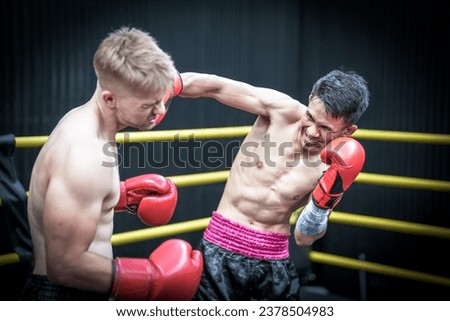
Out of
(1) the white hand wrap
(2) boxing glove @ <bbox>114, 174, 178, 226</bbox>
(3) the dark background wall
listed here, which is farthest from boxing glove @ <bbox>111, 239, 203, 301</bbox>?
(3) the dark background wall

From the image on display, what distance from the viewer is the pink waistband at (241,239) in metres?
2.36

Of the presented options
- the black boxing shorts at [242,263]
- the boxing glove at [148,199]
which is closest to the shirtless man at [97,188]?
the boxing glove at [148,199]

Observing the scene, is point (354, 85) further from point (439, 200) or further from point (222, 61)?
point (439, 200)

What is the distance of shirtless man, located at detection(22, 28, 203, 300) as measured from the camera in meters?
1.53

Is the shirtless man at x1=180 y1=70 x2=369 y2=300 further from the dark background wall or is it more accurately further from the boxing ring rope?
the dark background wall

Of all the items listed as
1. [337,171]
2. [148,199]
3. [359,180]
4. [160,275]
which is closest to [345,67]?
[359,180]

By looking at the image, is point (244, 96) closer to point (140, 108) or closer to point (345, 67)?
point (140, 108)

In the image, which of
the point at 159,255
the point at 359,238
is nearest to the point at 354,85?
the point at 159,255

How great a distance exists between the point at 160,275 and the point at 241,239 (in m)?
0.68

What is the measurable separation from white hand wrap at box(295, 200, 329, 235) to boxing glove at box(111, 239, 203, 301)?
492 millimetres

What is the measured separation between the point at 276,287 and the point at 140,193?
592 mm

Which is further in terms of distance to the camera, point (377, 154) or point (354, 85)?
point (377, 154)

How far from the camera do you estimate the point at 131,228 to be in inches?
117

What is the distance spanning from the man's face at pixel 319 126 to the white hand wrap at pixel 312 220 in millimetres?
210
